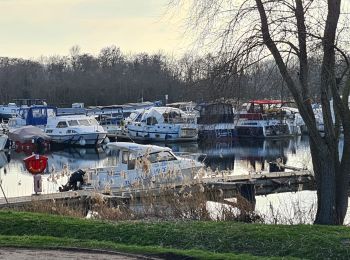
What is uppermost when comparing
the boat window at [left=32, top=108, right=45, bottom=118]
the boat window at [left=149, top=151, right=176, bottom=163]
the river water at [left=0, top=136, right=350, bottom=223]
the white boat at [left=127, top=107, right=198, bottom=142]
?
the boat window at [left=32, top=108, right=45, bottom=118]

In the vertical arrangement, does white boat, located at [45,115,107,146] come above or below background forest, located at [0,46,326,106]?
below

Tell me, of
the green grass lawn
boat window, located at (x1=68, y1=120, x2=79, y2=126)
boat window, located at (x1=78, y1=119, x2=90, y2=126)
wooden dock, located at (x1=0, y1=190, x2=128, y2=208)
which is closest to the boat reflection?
boat window, located at (x1=78, y1=119, x2=90, y2=126)

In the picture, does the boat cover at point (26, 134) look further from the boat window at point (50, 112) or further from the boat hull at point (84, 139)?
the boat window at point (50, 112)

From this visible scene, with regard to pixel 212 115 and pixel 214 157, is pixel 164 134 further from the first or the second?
pixel 212 115

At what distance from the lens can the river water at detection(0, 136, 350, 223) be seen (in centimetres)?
2877

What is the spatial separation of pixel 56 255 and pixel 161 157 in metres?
16.8

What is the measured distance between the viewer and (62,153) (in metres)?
54.2

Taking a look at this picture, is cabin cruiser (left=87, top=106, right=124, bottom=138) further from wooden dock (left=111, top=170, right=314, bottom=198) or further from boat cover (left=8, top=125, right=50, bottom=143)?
wooden dock (left=111, top=170, right=314, bottom=198)

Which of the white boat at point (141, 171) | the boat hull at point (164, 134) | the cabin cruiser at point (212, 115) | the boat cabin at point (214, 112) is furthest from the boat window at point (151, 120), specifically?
the boat cabin at point (214, 112)

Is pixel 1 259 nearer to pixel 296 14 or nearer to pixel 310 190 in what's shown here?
pixel 296 14

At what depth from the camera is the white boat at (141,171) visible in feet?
63.5

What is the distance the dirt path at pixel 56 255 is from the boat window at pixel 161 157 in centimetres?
1610

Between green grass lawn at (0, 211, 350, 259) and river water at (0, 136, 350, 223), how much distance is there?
39.0 feet

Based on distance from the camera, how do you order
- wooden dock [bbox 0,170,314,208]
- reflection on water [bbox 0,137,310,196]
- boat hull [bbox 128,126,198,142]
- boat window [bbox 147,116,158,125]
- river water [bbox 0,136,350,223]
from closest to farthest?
wooden dock [bbox 0,170,314,208], river water [bbox 0,136,350,223], reflection on water [bbox 0,137,310,196], boat hull [bbox 128,126,198,142], boat window [bbox 147,116,158,125]
